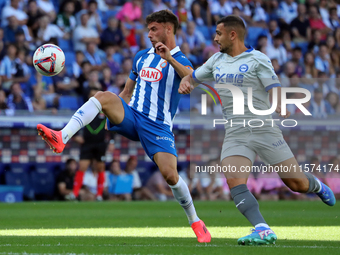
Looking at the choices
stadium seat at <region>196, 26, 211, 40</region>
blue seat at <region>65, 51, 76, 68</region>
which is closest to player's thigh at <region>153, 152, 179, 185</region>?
blue seat at <region>65, 51, 76, 68</region>

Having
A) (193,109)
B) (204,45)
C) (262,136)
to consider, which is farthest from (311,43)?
(262,136)

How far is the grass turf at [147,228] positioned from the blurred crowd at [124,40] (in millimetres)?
2951

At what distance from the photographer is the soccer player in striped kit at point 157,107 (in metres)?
5.51

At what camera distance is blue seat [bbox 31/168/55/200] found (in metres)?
12.0

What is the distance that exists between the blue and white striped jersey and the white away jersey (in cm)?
69

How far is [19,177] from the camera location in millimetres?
11930

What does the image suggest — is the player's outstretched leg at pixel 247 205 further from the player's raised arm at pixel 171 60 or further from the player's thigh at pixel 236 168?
the player's raised arm at pixel 171 60

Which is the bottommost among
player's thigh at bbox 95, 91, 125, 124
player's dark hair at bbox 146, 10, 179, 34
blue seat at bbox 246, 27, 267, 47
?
player's thigh at bbox 95, 91, 125, 124

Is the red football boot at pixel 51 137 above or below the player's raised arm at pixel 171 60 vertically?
below

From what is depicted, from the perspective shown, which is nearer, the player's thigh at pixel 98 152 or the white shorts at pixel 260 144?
the white shorts at pixel 260 144

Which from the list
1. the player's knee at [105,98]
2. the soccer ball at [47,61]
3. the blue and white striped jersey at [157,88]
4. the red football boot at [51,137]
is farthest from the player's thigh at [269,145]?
the soccer ball at [47,61]

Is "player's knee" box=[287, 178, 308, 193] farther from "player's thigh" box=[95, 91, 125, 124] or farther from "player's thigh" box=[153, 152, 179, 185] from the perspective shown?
"player's thigh" box=[95, 91, 125, 124]

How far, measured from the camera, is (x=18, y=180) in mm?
11938

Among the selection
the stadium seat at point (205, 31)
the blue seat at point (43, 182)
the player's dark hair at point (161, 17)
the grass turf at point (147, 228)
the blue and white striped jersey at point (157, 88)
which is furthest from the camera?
the stadium seat at point (205, 31)
